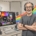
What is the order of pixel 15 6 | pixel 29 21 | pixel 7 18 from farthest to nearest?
pixel 15 6 → pixel 7 18 → pixel 29 21

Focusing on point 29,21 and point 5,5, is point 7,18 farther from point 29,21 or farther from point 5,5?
point 29,21

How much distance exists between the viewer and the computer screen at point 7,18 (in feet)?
10.2

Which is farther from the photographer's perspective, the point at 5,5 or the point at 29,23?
the point at 5,5

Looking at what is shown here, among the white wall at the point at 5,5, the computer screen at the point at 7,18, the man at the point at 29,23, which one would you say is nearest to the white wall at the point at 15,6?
the white wall at the point at 5,5

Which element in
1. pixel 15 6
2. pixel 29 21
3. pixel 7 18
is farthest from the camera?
pixel 15 6

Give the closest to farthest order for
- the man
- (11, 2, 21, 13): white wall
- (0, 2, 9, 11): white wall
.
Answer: the man, (11, 2, 21, 13): white wall, (0, 2, 9, 11): white wall

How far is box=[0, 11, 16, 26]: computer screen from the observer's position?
3.12m

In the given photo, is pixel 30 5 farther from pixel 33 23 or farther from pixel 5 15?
pixel 5 15

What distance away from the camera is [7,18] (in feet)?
10.5

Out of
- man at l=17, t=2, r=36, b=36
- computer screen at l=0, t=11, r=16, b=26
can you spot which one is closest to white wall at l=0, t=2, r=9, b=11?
computer screen at l=0, t=11, r=16, b=26

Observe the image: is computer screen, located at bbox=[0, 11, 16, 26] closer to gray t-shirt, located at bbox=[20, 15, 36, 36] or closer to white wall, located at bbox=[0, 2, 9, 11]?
white wall, located at bbox=[0, 2, 9, 11]

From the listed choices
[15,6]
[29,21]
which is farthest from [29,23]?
[15,6]

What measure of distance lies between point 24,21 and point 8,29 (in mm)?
1318

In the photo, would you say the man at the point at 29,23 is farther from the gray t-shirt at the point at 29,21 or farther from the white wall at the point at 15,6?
the white wall at the point at 15,6
